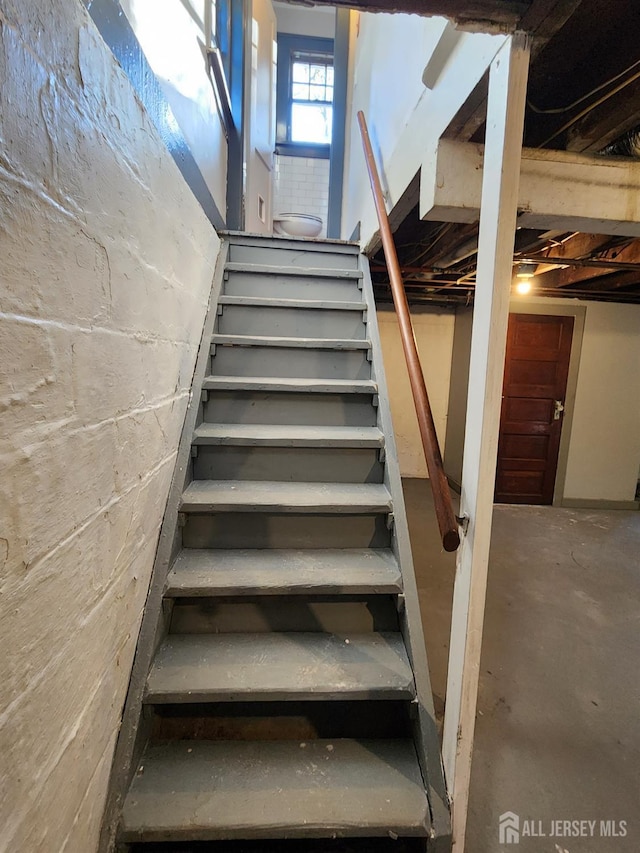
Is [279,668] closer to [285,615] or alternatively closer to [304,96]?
[285,615]

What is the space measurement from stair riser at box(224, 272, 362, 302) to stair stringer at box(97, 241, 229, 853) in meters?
0.80

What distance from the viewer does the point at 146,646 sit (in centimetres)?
113

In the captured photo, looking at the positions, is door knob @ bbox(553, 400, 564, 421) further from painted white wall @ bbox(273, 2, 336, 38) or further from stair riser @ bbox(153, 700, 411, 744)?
painted white wall @ bbox(273, 2, 336, 38)

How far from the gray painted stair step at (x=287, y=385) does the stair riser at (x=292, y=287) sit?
0.67 m

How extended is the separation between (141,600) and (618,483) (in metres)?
4.82

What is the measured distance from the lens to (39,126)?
0.60 m

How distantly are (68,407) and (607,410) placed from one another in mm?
4865

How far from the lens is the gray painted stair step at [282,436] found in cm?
156

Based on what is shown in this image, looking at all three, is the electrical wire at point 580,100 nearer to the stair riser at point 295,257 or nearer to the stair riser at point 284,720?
the stair riser at point 295,257

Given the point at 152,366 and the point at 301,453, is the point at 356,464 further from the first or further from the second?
the point at 152,366

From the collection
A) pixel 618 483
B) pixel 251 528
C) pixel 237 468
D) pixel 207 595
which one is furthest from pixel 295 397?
pixel 618 483

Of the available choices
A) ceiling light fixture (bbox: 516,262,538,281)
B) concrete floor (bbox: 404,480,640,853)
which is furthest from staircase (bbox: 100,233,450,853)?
ceiling light fixture (bbox: 516,262,538,281)

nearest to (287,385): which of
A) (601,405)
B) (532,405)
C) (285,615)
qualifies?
(285,615)

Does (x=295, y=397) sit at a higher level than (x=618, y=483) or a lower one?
higher
